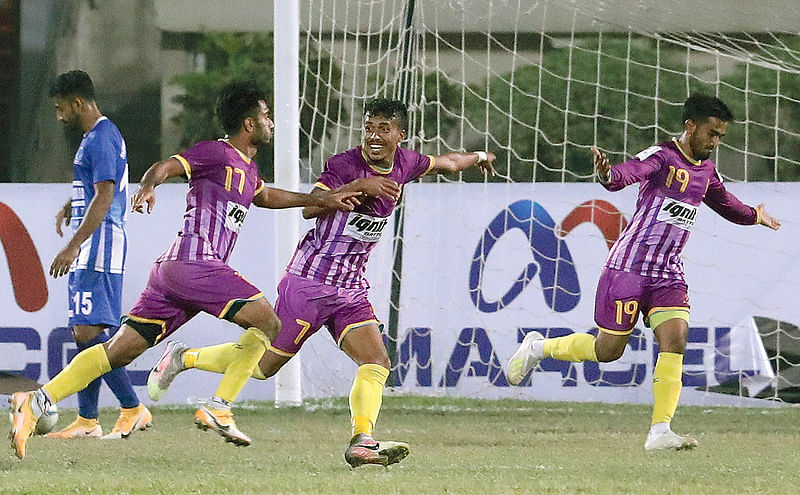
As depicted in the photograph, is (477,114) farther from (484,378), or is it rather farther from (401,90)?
(484,378)

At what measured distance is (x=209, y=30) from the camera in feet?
57.5

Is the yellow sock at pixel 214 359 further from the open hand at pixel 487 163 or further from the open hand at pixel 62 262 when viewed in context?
the open hand at pixel 487 163

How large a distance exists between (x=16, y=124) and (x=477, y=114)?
431 cm

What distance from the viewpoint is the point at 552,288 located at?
35.1ft

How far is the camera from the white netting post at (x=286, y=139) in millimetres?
10195

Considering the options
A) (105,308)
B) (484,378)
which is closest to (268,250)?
(484,378)

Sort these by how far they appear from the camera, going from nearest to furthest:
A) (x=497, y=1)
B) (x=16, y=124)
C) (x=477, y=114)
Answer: (x=497, y=1), (x=477, y=114), (x=16, y=124)

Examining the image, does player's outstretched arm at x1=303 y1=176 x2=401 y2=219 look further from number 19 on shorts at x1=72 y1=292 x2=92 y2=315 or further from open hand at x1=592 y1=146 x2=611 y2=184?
number 19 on shorts at x1=72 y1=292 x2=92 y2=315

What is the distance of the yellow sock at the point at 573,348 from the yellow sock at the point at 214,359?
1.80m

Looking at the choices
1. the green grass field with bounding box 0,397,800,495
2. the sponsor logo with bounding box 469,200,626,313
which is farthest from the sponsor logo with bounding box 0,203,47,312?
the sponsor logo with bounding box 469,200,626,313

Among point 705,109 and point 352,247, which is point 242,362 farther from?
point 705,109

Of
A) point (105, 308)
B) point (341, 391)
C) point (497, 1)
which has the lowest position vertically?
point (341, 391)

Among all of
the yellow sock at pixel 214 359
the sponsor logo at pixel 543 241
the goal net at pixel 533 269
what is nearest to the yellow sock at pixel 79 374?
the yellow sock at pixel 214 359

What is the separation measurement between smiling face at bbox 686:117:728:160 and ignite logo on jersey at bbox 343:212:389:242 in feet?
6.10
